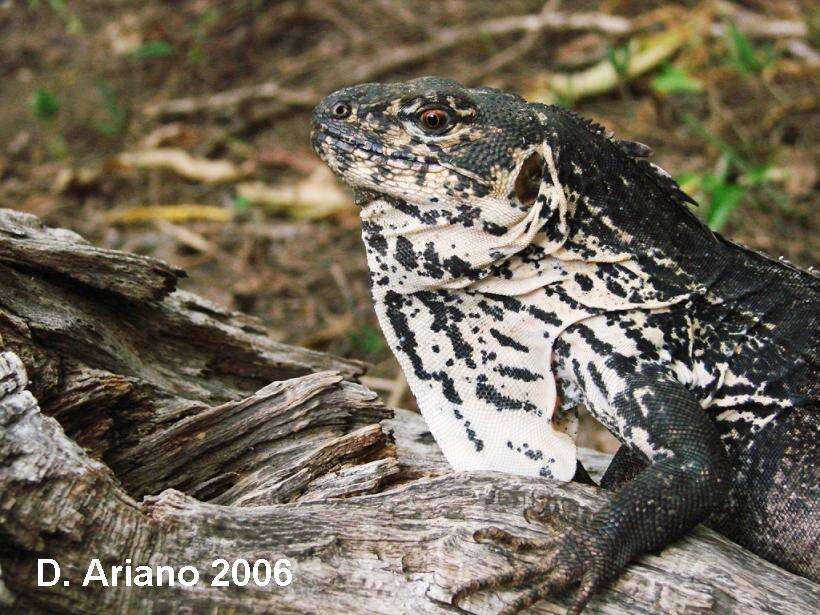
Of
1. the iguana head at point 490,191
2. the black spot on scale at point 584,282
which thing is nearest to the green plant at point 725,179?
the iguana head at point 490,191

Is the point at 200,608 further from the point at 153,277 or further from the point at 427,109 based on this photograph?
the point at 427,109

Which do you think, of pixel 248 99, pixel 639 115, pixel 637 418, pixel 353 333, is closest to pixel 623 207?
pixel 637 418

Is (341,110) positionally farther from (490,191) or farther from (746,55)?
(746,55)

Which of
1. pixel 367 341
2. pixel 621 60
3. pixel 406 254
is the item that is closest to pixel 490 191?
pixel 406 254

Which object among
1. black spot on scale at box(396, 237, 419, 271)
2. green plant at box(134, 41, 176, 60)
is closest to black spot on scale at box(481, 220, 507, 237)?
black spot on scale at box(396, 237, 419, 271)

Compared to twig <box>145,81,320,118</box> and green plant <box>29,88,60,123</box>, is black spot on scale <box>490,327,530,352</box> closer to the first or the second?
twig <box>145,81,320,118</box>
